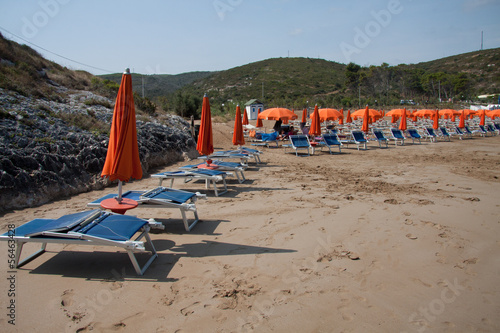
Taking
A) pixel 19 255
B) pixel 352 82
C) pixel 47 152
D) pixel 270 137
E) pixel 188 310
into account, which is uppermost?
pixel 352 82

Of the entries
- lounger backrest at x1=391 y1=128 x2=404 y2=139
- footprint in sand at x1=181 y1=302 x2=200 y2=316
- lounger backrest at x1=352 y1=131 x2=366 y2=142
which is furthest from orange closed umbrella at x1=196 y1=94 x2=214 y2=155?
lounger backrest at x1=391 y1=128 x2=404 y2=139

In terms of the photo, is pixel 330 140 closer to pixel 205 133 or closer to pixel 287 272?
pixel 205 133

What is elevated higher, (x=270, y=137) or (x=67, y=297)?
(x=270, y=137)

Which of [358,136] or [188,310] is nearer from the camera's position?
[188,310]

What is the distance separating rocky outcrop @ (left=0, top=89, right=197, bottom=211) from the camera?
5719 mm

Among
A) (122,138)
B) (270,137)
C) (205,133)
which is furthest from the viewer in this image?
(270,137)

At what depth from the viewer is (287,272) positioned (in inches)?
134

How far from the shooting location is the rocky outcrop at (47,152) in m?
5.72

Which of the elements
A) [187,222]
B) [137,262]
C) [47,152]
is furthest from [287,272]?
[47,152]

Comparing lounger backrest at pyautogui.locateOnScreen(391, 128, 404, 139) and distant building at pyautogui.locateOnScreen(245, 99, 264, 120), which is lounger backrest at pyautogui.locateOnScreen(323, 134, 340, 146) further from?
distant building at pyautogui.locateOnScreen(245, 99, 264, 120)

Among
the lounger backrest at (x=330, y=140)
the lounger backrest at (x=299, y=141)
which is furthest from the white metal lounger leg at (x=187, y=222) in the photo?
the lounger backrest at (x=330, y=140)

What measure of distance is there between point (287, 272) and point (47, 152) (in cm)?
575

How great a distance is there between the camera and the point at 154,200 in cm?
452

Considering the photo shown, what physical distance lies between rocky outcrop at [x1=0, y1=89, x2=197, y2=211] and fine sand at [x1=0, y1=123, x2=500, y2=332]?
482mm
